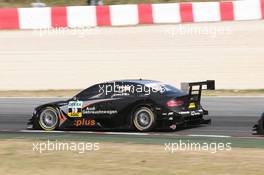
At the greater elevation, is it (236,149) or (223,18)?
(223,18)

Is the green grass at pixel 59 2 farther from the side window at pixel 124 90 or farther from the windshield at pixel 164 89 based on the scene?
the windshield at pixel 164 89

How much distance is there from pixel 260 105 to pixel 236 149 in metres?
6.69

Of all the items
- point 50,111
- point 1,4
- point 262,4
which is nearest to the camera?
point 50,111

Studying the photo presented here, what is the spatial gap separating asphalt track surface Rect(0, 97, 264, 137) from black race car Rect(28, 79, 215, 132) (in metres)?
0.41

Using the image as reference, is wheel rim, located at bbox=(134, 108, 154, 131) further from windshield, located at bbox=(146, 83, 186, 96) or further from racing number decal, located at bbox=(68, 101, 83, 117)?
racing number decal, located at bbox=(68, 101, 83, 117)

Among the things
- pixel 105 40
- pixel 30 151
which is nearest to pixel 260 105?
pixel 105 40

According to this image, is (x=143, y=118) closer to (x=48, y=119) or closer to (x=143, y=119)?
(x=143, y=119)

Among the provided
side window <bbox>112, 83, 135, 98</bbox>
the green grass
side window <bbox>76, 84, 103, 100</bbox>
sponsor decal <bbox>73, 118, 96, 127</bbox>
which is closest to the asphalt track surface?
side window <bbox>112, 83, 135, 98</bbox>

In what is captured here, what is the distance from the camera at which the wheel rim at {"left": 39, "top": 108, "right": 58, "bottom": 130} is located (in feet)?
46.2

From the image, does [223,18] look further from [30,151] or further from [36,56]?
[30,151]

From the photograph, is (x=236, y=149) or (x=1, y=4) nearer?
(x=236, y=149)

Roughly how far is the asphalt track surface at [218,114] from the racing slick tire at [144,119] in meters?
0.54

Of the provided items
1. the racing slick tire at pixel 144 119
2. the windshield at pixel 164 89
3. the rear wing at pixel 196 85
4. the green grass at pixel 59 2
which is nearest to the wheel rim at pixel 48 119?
the racing slick tire at pixel 144 119

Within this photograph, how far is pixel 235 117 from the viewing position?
50.1 ft
